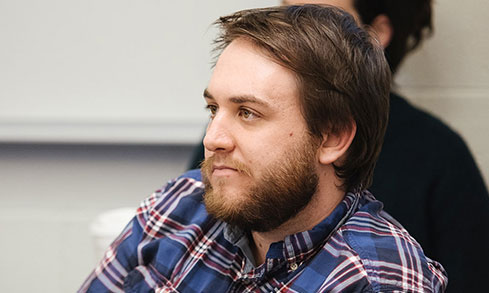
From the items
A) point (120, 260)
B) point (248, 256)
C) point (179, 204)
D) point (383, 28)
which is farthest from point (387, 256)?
point (383, 28)

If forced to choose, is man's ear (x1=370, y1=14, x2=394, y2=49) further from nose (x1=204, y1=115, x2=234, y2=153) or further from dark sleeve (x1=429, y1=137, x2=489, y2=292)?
nose (x1=204, y1=115, x2=234, y2=153)

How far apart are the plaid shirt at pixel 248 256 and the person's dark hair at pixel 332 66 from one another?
0.43 ft

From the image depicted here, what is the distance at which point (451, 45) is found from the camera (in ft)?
6.18

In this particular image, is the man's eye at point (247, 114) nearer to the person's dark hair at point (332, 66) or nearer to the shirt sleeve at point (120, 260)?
the person's dark hair at point (332, 66)

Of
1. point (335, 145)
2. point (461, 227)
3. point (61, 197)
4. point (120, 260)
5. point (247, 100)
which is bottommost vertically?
point (61, 197)

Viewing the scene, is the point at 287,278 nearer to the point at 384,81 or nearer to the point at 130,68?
the point at 384,81

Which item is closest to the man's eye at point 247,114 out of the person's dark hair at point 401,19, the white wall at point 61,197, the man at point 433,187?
the man at point 433,187

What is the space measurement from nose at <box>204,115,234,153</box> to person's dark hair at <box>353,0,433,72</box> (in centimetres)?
70

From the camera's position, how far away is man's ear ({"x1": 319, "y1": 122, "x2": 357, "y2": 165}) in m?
1.14

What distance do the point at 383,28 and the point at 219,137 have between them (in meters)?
0.81

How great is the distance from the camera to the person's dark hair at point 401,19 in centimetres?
166

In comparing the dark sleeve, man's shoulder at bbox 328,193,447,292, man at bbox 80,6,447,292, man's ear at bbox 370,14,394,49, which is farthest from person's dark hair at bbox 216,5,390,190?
man's ear at bbox 370,14,394,49

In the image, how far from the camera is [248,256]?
3.93ft

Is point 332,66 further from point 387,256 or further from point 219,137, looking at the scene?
point 387,256
